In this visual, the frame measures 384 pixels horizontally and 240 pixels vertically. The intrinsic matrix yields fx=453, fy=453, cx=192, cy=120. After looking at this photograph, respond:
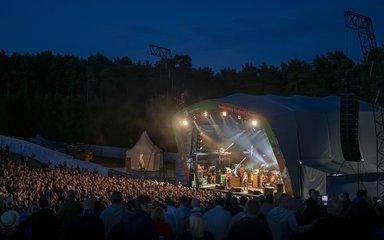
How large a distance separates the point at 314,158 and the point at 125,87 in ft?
138

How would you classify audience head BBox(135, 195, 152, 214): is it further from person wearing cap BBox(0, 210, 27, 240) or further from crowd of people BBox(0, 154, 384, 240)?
person wearing cap BBox(0, 210, 27, 240)

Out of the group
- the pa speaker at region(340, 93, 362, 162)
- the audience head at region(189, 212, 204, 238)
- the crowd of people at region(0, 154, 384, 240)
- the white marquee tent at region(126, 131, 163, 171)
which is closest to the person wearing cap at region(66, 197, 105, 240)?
the crowd of people at region(0, 154, 384, 240)

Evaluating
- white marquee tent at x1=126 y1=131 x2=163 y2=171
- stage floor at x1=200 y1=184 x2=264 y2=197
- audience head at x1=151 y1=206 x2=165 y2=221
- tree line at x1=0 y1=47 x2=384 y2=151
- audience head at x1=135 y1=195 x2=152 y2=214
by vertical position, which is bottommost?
stage floor at x1=200 y1=184 x2=264 y2=197

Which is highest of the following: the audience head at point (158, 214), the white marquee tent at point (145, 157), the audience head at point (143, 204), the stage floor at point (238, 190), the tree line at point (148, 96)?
the tree line at point (148, 96)

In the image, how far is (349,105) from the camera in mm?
16312

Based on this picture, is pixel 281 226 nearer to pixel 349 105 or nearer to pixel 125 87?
pixel 349 105

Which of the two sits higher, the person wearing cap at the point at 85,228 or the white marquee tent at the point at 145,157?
the white marquee tent at the point at 145,157

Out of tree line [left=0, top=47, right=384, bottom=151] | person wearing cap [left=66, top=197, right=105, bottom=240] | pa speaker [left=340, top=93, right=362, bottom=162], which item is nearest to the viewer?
person wearing cap [left=66, top=197, right=105, bottom=240]

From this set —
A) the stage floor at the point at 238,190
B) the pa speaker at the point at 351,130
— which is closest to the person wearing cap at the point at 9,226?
the pa speaker at the point at 351,130

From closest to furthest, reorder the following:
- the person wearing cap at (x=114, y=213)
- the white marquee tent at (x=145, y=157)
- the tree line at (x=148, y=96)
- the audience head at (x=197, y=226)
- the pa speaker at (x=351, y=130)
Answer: the audience head at (x=197, y=226) → the person wearing cap at (x=114, y=213) → the pa speaker at (x=351, y=130) → the white marquee tent at (x=145, y=157) → the tree line at (x=148, y=96)

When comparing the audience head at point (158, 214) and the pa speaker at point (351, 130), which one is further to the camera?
the pa speaker at point (351, 130)

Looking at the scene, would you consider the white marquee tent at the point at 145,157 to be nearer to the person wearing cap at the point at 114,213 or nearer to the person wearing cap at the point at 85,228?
the person wearing cap at the point at 114,213

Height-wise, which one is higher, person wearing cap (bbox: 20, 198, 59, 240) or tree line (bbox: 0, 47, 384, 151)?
tree line (bbox: 0, 47, 384, 151)

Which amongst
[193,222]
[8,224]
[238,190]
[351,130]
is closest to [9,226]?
[8,224]
